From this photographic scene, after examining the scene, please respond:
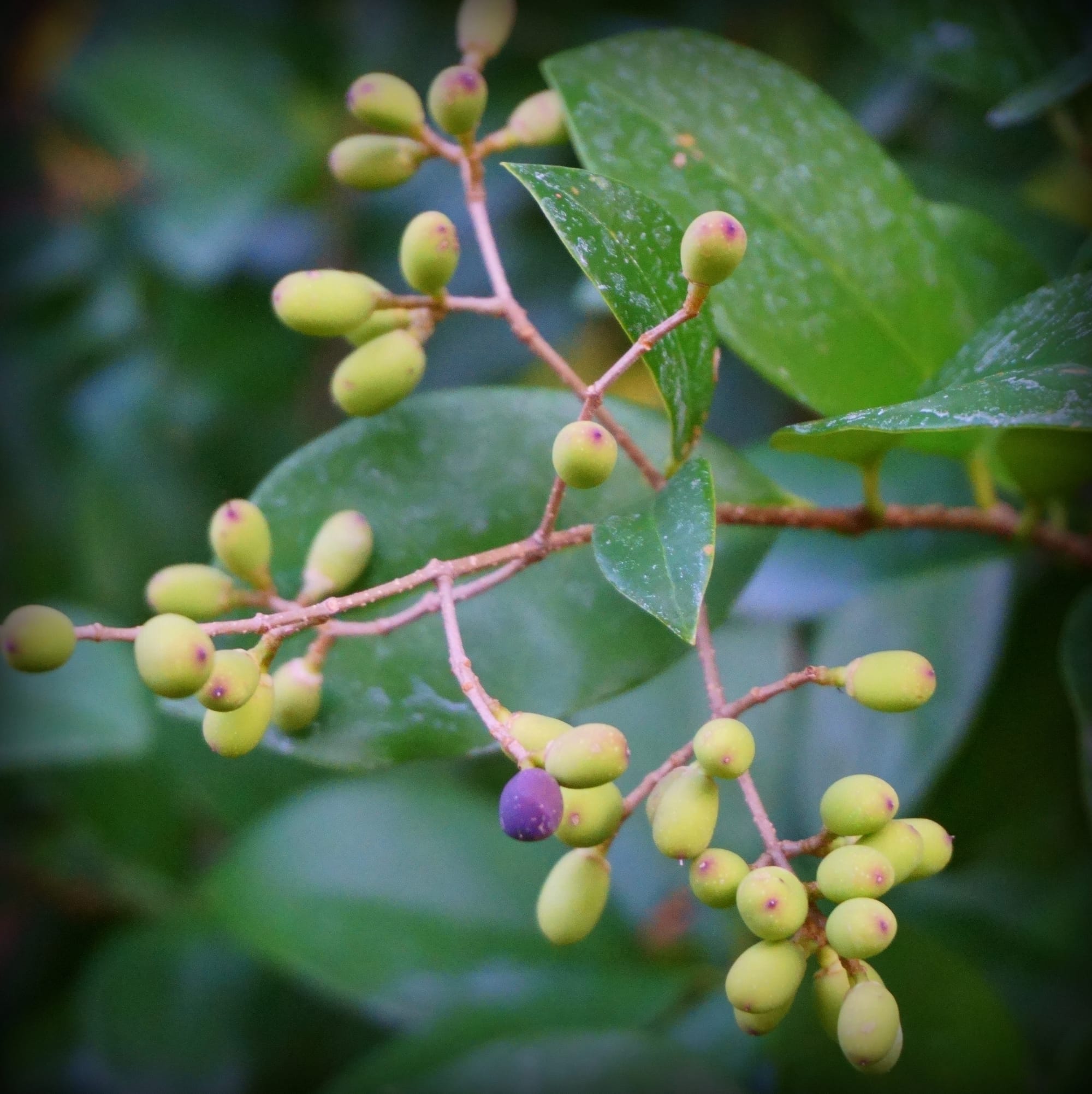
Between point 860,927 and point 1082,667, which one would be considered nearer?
point 860,927

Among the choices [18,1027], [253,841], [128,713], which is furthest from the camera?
[18,1027]

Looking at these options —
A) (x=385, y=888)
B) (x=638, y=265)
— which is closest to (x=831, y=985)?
(x=638, y=265)

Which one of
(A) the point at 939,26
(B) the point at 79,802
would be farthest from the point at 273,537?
(B) the point at 79,802

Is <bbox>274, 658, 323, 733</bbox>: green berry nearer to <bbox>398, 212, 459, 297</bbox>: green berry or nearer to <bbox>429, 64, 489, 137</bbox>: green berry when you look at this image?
<bbox>398, 212, 459, 297</bbox>: green berry

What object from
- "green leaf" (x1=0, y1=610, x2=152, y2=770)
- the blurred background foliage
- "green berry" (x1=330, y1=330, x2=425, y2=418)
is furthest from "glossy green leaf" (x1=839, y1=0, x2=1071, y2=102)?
"green leaf" (x1=0, y1=610, x2=152, y2=770)

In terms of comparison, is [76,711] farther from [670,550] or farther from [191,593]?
[670,550]

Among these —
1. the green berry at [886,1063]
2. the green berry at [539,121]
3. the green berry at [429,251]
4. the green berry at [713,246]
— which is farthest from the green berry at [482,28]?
the green berry at [886,1063]

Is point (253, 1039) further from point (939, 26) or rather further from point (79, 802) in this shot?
point (939, 26)
